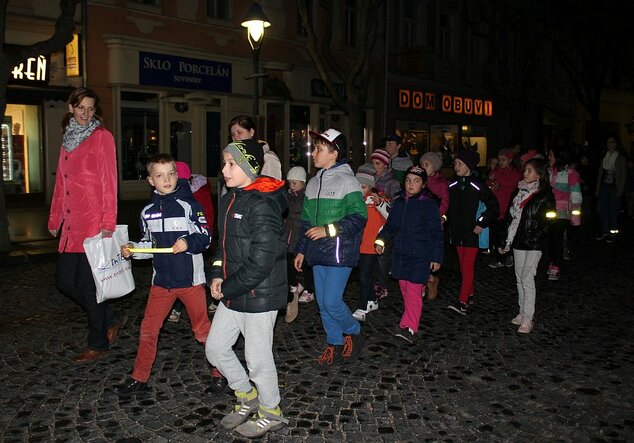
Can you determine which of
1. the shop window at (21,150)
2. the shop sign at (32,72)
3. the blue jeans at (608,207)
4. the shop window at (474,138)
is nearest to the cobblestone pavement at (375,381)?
the blue jeans at (608,207)

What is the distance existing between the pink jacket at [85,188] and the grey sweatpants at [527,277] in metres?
3.87

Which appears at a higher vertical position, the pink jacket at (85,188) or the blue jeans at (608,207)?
the pink jacket at (85,188)

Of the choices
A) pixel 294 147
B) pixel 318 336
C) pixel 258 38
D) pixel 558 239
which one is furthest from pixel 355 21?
pixel 318 336

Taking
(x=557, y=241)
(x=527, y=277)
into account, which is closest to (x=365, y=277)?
(x=527, y=277)

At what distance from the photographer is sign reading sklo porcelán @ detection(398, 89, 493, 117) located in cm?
2653

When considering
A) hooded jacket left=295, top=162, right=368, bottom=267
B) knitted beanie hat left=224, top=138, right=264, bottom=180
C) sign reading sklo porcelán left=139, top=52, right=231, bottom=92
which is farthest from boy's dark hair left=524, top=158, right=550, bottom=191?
sign reading sklo porcelán left=139, top=52, right=231, bottom=92

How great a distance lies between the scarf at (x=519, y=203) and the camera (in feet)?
21.3

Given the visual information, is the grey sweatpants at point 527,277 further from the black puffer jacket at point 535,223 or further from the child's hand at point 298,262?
the child's hand at point 298,262

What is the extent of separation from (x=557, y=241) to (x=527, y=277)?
368 centimetres

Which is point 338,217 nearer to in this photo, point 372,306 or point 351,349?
point 351,349

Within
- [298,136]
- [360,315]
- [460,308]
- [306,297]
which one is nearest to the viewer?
[360,315]

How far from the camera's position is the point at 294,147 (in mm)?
22766

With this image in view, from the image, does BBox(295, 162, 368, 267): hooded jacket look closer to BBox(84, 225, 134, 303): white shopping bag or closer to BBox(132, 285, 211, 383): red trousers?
BBox(132, 285, 211, 383): red trousers

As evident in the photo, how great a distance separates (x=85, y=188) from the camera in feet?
16.6
